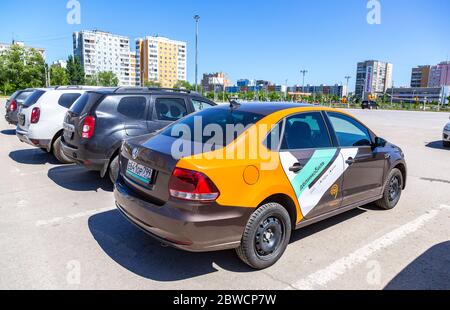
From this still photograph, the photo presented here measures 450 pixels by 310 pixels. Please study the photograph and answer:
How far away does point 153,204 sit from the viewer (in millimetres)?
3166

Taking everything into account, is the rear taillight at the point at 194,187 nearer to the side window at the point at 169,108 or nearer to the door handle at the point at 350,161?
the door handle at the point at 350,161

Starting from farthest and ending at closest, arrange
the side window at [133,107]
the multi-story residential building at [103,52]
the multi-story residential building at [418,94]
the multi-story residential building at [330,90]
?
the multi-story residential building at [330,90]
the multi-story residential building at [418,94]
the multi-story residential building at [103,52]
the side window at [133,107]

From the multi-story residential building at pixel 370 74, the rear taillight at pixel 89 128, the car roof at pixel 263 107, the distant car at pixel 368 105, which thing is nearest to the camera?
the car roof at pixel 263 107

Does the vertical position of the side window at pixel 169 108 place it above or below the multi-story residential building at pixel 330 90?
below

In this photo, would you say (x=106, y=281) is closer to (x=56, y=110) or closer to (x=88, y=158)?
(x=88, y=158)

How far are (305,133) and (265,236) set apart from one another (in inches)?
51.1

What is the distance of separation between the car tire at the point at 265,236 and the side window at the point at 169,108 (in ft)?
11.4

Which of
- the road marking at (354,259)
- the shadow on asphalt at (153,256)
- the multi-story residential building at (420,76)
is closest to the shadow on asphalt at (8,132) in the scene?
the shadow on asphalt at (153,256)

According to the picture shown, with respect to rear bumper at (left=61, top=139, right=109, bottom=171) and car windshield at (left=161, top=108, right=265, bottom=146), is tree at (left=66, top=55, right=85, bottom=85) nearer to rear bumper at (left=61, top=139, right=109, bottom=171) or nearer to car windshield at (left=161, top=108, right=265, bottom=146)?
rear bumper at (left=61, top=139, right=109, bottom=171)

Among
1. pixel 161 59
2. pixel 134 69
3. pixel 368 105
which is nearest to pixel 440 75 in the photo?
pixel 368 105

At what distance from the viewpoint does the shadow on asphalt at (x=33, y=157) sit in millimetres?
8094

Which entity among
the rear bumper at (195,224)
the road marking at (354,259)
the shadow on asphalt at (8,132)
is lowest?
the road marking at (354,259)

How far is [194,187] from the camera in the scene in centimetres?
290

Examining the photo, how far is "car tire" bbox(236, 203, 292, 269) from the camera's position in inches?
126
